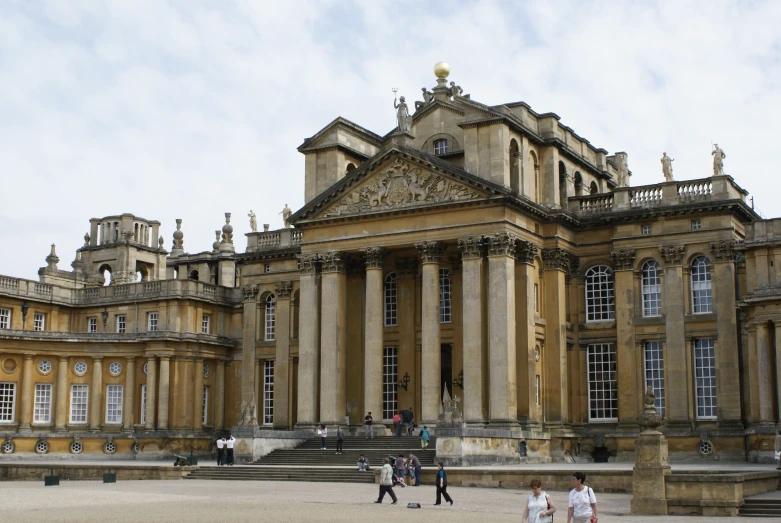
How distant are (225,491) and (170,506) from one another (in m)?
6.54

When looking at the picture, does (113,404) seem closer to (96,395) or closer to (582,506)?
(96,395)

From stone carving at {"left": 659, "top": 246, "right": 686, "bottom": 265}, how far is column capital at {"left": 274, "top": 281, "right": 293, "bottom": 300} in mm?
18617

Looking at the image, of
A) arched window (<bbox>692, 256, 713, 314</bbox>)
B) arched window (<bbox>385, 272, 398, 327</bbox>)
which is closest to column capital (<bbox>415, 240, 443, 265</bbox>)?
arched window (<bbox>385, 272, 398, 327</bbox>)

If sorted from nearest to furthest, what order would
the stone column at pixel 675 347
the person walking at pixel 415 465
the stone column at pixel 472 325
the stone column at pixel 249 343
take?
1. the person walking at pixel 415 465
2. the stone column at pixel 472 325
3. the stone column at pixel 675 347
4. the stone column at pixel 249 343

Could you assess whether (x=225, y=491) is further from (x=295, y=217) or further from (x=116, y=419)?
(x=116, y=419)

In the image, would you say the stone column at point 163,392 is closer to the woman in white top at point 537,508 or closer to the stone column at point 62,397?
the stone column at point 62,397

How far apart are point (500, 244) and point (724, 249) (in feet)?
31.3

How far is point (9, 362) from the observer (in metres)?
54.3

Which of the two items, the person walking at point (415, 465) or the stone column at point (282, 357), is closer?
the person walking at point (415, 465)

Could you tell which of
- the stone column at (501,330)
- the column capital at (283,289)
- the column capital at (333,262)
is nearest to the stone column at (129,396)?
the column capital at (283,289)

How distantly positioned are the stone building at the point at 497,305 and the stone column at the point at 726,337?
0.06 meters

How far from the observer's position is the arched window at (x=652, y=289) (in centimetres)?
4625

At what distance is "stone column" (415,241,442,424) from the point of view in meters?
43.8

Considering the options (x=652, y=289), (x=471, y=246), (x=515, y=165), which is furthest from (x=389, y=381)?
(x=652, y=289)
